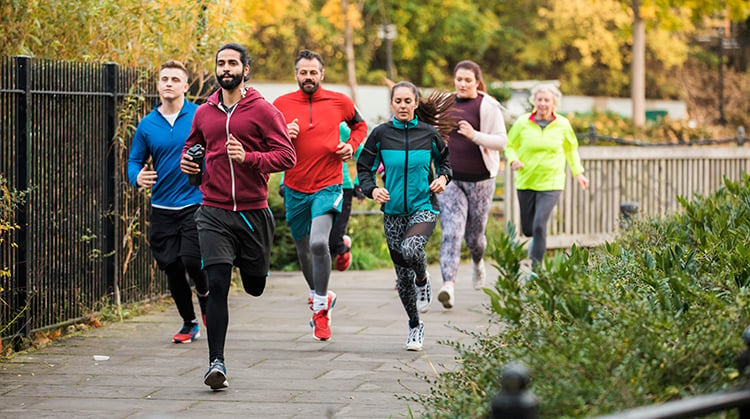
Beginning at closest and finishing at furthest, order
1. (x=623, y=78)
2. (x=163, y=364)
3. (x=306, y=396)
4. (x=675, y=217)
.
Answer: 1. (x=306, y=396)
2. (x=163, y=364)
3. (x=675, y=217)
4. (x=623, y=78)

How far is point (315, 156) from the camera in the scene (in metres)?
9.09

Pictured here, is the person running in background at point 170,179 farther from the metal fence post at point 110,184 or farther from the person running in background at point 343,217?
the person running in background at point 343,217

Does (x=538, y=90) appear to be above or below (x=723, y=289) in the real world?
above

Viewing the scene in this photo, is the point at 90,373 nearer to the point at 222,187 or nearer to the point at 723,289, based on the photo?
the point at 222,187

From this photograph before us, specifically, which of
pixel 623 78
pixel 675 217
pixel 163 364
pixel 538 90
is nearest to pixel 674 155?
pixel 538 90

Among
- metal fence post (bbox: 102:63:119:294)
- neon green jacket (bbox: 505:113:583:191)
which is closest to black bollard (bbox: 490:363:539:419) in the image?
metal fence post (bbox: 102:63:119:294)

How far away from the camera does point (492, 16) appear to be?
62.8 metres

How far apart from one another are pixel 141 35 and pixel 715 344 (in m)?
7.57

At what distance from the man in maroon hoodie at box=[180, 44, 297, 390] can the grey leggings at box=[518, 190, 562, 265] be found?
4351mm

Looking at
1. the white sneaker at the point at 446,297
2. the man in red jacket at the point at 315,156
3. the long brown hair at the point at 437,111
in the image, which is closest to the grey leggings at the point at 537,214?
the white sneaker at the point at 446,297

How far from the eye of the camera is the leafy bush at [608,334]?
423cm

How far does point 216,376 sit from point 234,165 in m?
1.29

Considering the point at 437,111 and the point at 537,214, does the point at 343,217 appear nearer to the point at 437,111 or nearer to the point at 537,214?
the point at 437,111

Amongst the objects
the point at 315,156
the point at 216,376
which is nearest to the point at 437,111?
the point at 315,156
